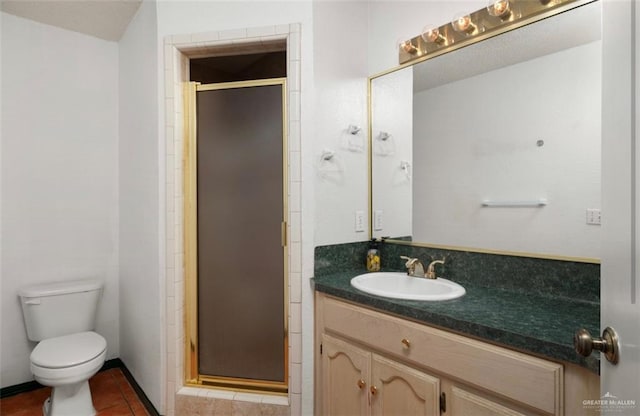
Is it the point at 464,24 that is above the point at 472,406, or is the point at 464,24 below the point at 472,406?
above

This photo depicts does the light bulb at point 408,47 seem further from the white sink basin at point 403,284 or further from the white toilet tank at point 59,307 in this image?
the white toilet tank at point 59,307

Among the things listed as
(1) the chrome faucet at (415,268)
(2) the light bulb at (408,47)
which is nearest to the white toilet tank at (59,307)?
(1) the chrome faucet at (415,268)

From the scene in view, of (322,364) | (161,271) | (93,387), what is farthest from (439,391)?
(93,387)

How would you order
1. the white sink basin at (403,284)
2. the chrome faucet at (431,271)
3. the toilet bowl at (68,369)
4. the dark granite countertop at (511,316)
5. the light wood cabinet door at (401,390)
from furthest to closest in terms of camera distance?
1. the toilet bowl at (68,369)
2. the chrome faucet at (431,271)
3. the white sink basin at (403,284)
4. the light wood cabinet door at (401,390)
5. the dark granite countertop at (511,316)

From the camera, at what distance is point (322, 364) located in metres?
1.66

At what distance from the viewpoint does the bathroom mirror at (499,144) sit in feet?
4.25

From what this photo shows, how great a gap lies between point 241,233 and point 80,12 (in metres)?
1.82

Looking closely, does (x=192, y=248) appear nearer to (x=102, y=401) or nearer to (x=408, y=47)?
(x=102, y=401)

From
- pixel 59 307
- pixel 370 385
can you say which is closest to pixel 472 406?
pixel 370 385

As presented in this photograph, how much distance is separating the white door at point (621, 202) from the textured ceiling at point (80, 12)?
2.45m

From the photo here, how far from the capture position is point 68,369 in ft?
Result: 5.86

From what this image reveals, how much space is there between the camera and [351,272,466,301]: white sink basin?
1.52 meters

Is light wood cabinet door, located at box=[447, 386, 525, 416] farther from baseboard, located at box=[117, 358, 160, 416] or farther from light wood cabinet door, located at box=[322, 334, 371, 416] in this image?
baseboard, located at box=[117, 358, 160, 416]

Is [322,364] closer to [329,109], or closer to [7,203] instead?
[329,109]
